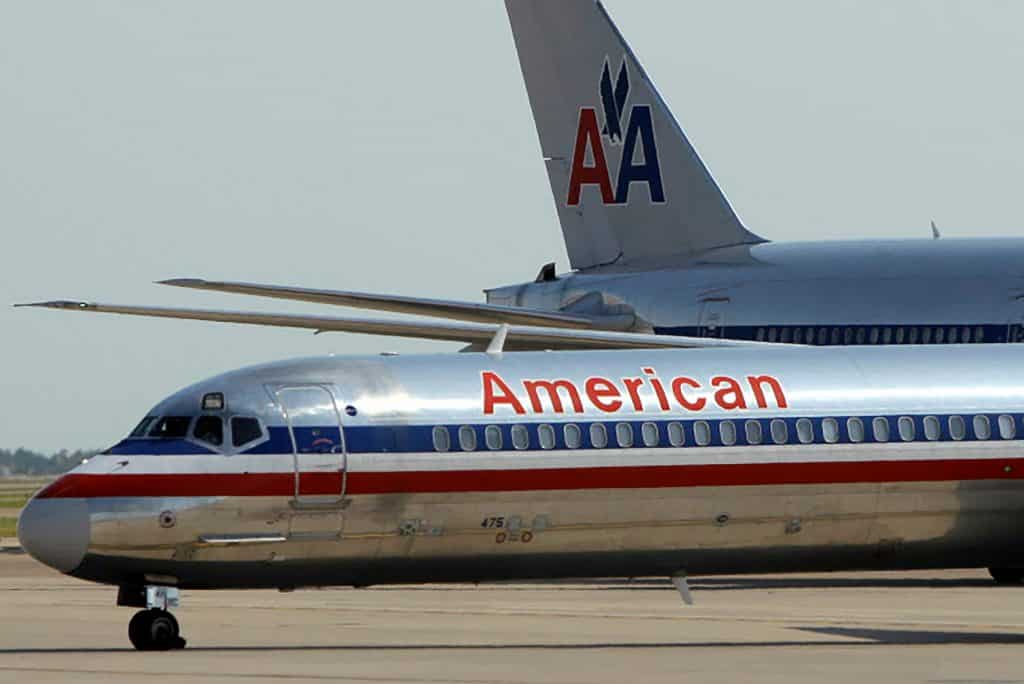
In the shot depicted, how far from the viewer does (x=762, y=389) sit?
29.4 m

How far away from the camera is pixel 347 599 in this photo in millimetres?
39875

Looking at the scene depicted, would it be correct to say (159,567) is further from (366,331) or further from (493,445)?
(366,331)

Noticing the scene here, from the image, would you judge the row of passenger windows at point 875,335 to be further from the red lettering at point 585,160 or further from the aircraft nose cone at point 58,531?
the aircraft nose cone at point 58,531

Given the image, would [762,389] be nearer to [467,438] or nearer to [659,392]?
[659,392]

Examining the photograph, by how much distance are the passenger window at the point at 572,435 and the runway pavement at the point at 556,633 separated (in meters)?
2.26

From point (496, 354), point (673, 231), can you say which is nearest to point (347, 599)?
point (496, 354)

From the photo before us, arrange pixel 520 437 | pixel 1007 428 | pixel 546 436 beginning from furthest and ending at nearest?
1. pixel 1007 428
2. pixel 546 436
3. pixel 520 437

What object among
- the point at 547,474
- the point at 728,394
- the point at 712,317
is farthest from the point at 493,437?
the point at 712,317

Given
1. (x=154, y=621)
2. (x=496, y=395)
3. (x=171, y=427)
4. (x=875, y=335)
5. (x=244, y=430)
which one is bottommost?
(x=875, y=335)

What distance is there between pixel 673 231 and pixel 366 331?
27.2ft

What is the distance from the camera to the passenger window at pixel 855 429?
29.5 metres

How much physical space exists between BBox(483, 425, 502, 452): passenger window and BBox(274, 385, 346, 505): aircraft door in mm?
1617

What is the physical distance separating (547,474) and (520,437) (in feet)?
1.66

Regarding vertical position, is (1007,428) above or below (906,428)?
below
